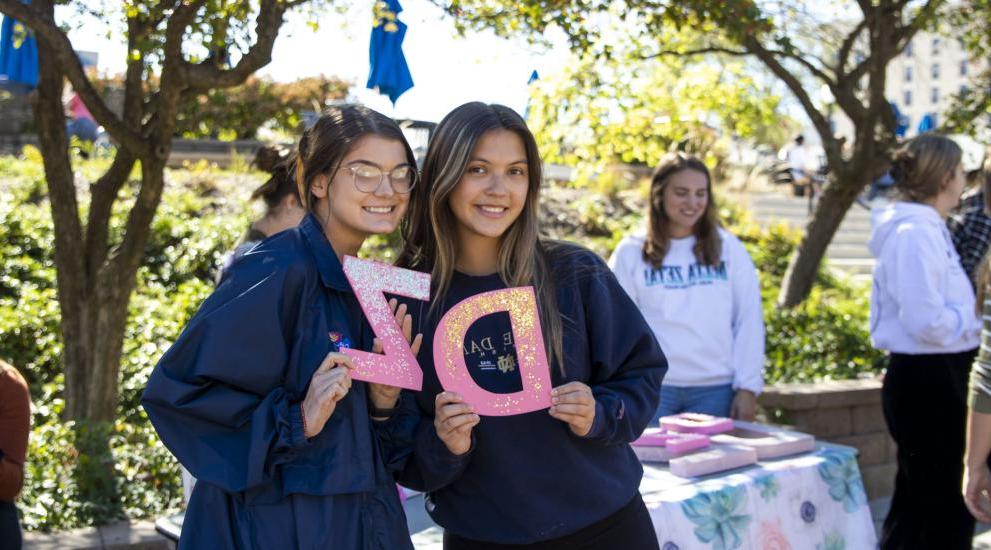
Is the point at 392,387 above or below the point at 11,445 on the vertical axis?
above

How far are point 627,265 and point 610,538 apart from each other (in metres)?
2.25

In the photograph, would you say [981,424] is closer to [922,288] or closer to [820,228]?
[922,288]

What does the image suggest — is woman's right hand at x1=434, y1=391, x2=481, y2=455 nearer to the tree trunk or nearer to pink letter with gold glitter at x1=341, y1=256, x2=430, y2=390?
pink letter with gold glitter at x1=341, y1=256, x2=430, y2=390

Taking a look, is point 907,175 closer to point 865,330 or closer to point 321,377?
point 321,377

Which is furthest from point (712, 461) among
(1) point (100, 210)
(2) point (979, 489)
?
(1) point (100, 210)

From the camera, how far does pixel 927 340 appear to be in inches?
160

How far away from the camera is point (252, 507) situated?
1.94m

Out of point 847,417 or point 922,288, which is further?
point 847,417

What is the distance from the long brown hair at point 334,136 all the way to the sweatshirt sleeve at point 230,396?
327 millimetres

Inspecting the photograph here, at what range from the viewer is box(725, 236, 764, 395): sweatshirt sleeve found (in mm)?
4348

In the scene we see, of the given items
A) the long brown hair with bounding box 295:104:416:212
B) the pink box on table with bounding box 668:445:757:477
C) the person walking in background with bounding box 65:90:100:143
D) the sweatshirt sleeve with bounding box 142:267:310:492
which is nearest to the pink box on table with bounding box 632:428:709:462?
the pink box on table with bounding box 668:445:757:477

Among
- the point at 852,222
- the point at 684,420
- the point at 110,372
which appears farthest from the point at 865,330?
the point at 852,222

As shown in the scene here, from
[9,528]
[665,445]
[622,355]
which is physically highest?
[622,355]

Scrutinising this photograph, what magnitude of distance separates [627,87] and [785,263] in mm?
5135
